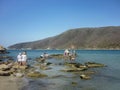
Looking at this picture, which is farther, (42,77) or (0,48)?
(0,48)

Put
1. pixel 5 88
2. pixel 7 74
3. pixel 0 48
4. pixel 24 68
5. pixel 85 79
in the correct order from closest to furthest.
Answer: pixel 5 88, pixel 85 79, pixel 7 74, pixel 24 68, pixel 0 48

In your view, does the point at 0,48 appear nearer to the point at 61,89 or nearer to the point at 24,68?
the point at 24,68

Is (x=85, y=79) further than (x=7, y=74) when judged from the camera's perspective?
No

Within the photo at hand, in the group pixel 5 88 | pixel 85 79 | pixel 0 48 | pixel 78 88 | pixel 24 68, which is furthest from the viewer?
pixel 0 48

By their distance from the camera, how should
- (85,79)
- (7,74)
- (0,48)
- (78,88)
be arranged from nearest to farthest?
(78,88) < (85,79) < (7,74) < (0,48)

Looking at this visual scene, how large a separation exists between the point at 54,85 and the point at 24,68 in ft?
47.0

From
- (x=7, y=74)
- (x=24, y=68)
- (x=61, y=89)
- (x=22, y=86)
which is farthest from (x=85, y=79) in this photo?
(x=24, y=68)

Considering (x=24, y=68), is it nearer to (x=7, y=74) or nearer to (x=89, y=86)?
(x=7, y=74)

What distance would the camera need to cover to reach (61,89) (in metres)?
20.8

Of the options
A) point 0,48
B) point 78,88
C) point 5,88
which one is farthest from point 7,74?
point 0,48

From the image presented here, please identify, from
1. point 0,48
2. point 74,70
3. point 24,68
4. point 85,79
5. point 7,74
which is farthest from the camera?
point 0,48

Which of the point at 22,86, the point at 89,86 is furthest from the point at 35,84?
the point at 89,86

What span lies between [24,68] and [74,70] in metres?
8.30

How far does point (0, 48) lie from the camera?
118 m
